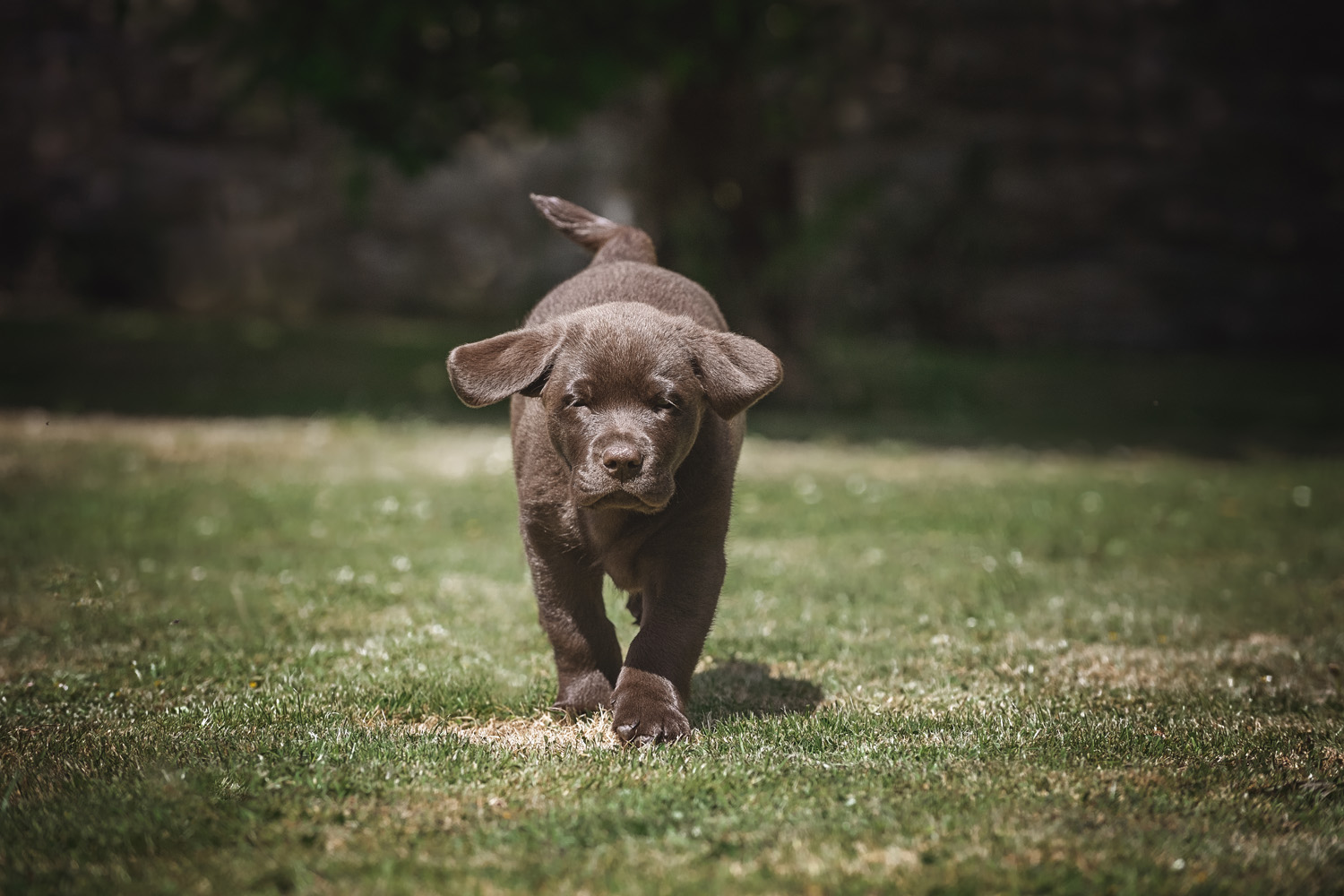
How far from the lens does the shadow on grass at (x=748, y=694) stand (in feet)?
15.1

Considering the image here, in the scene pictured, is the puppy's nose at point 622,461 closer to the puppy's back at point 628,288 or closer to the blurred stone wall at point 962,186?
the puppy's back at point 628,288

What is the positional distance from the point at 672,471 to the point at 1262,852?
2004mm

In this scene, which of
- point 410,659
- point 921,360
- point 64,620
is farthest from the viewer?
point 921,360

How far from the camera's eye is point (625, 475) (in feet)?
12.6

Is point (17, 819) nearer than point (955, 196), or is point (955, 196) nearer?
point (17, 819)

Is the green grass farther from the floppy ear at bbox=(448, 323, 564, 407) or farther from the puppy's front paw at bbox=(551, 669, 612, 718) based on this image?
the floppy ear at bbox=(448, 323, 564, 407)

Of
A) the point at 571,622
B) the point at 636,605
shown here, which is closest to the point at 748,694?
the point at 636,605

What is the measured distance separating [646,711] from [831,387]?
34.7 ft

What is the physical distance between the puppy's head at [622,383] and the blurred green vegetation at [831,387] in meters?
8.29

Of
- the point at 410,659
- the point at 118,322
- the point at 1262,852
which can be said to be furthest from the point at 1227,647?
the point at 118,322

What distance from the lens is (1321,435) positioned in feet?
45.5

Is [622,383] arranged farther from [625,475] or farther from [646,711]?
[646,711]

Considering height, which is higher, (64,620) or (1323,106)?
(1323,106)

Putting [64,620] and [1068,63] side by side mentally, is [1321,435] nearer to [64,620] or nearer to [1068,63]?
[1068,63]
